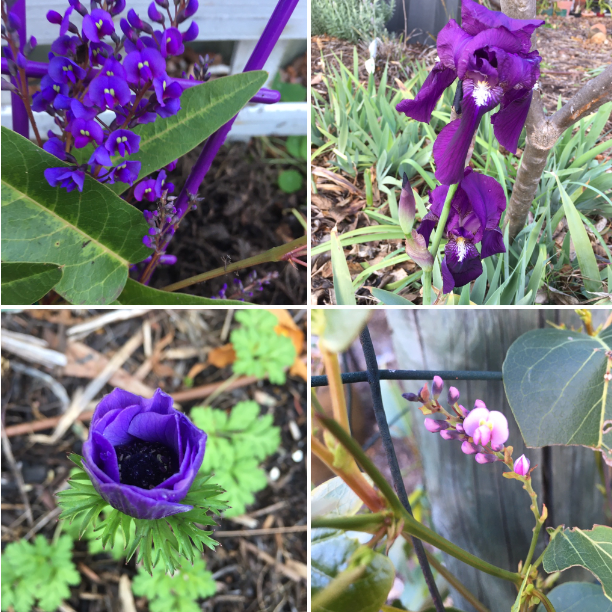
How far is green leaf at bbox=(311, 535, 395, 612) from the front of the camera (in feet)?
1.82

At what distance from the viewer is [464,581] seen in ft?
2.07

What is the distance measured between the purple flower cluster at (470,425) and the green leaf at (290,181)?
0.85m

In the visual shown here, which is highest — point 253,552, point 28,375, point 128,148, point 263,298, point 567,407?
point 128,148

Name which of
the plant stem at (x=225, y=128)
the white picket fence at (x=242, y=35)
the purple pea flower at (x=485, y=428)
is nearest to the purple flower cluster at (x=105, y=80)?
the plant stem at (x=225, y=128)

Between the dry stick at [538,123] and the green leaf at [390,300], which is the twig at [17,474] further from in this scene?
the dry stick at [538,123]

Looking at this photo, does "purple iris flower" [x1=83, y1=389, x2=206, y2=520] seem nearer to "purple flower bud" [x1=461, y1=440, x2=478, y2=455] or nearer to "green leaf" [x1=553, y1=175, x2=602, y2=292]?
"purple flower bud" [x1=461, y1=440, x2=478, y2=455]

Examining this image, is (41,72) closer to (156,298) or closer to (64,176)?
(64,176)

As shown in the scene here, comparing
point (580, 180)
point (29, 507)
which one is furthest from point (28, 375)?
point (580, 180)

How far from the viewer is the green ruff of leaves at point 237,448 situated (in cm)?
110

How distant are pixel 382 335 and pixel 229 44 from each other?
980mm

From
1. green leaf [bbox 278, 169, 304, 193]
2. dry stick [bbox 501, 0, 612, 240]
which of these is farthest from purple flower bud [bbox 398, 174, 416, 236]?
green leaf [bbox 278, 169, 304, 193]

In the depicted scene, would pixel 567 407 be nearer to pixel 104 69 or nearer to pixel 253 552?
pixel 104 69

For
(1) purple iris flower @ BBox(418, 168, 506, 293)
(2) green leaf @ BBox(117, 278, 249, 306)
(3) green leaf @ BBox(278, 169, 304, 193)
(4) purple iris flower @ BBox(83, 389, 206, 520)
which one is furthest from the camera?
(3) green leaf @ BBox(278, 169, 304, 193)

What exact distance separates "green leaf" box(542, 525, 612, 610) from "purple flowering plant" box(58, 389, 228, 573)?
→ 15.2 inches
